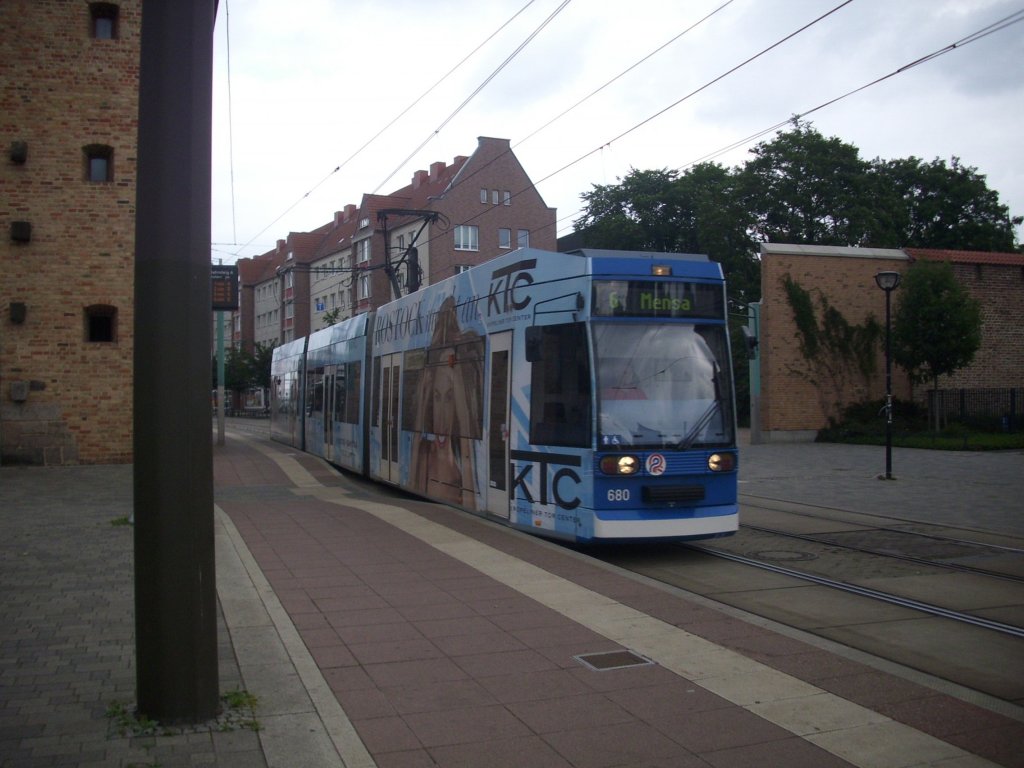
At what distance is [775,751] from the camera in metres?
4.52

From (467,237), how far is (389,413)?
44.9 meters

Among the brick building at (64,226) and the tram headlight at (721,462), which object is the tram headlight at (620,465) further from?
the brick building at (64,226)

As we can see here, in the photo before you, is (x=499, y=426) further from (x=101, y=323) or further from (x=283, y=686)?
(x=101, y=323)

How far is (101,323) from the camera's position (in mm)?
21641

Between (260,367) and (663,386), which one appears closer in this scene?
(663,386)

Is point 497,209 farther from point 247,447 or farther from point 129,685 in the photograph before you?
point 129,685

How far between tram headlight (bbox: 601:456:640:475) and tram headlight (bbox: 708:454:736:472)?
83cm

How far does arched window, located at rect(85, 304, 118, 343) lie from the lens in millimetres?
21109

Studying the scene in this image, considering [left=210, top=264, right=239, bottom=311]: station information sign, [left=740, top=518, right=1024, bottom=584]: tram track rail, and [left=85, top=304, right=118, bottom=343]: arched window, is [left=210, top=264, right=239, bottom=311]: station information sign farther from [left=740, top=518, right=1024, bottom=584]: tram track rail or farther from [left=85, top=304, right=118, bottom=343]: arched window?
[left=740, top=518, right=1024, bottom=584]: tram track rail

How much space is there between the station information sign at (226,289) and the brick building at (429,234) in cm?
1958

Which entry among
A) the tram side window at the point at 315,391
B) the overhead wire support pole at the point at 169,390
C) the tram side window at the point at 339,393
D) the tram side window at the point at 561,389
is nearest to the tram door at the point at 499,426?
the tram side window at the point at 561,389

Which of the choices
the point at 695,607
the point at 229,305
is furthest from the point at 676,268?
the point at 229,305

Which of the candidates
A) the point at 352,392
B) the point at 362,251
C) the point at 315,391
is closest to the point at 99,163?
the point at 315,391

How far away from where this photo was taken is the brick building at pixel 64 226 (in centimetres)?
2045
